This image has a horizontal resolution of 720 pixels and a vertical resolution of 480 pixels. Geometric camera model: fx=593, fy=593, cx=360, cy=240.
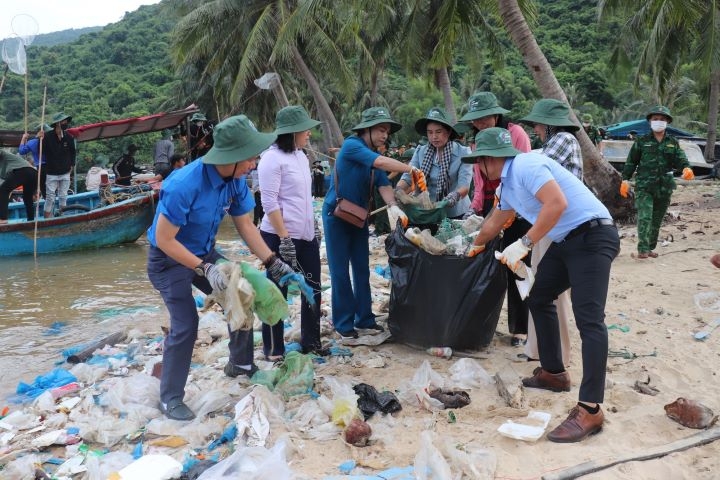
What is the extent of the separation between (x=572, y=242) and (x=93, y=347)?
384cm

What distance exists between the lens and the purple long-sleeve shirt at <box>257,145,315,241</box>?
372 centimetres

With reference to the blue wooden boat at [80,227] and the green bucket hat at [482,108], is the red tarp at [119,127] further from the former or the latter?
the green bucket hat at [482,108]

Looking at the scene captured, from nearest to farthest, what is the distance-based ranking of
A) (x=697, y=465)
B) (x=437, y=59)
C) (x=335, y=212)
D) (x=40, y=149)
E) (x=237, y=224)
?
(x=697, y=465) → (x=237, y=224) → (x=335, y=212) → (x=40, y=149) → (x=437, y=59)

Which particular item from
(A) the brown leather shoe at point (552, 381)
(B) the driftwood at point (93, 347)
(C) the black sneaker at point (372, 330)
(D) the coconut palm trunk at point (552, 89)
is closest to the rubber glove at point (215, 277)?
(C) the black sneaker at point (372, 330)

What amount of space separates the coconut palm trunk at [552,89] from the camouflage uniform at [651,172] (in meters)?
1.39

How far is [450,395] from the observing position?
10.6ft

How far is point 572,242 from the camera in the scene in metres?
2.81

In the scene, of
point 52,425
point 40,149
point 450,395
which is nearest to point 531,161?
point 450,395

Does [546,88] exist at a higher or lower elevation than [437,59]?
lower

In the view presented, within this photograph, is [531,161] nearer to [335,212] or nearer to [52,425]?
[335,212]

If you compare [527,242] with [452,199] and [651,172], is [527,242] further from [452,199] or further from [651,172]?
[651,172]

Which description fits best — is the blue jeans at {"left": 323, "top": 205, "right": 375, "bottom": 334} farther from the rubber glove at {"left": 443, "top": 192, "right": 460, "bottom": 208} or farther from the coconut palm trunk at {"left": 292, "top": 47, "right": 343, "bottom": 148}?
the coconut palm trunk at {"left": 292, "top": 47, "right": 343, "bottom": 148}

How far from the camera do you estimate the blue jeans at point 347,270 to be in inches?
163

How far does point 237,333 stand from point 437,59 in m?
9.80
